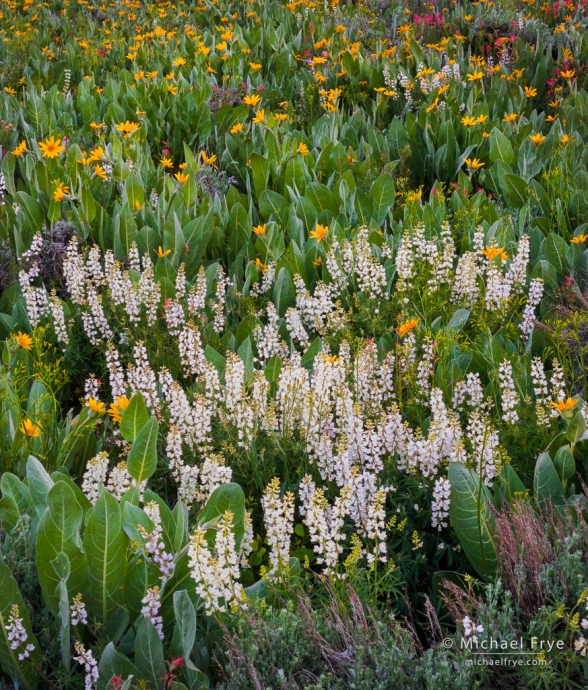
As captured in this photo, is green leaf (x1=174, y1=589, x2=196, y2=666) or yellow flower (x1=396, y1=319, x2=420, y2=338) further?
yellow flower (x1=396, y1=319, x2=420, y2=338)

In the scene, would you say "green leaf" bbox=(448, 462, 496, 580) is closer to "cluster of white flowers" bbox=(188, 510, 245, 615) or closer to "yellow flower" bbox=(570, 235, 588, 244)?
"cluster of white flowers" bbox=(188, 510, 245, 615)

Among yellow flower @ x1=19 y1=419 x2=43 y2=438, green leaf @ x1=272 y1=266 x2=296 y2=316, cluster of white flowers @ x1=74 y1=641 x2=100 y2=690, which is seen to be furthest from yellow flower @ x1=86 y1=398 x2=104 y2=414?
green leaf @ x1=272 y1=266 x2=296 y2=316

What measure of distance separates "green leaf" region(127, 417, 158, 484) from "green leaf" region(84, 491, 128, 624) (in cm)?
39

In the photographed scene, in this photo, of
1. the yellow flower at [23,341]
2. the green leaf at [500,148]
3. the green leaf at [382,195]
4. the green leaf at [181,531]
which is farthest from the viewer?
the green leaf at [500,148]

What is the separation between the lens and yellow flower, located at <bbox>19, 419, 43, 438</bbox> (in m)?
2.61

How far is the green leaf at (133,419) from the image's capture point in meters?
2.61

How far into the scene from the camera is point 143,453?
2492mm

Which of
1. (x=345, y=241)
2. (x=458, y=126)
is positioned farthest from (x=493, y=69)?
(x=345, y=241)

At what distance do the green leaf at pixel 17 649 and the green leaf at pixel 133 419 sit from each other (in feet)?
2.29

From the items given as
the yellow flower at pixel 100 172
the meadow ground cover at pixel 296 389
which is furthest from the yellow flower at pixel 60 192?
the yellow flower at pixel 100 172

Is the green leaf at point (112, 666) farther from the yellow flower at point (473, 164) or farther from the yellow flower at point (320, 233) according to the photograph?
the yellow flower at point (473, 164)

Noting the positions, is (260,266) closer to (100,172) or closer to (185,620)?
(100,172)

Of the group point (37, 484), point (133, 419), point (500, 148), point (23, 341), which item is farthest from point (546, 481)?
point (500, 148)

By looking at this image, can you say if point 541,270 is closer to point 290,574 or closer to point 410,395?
point 410,395
